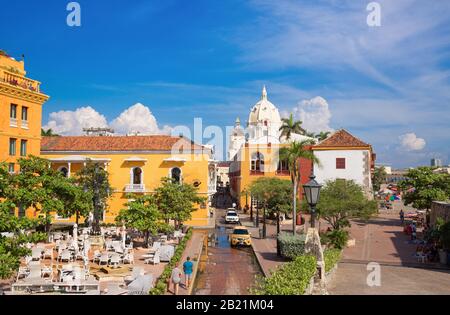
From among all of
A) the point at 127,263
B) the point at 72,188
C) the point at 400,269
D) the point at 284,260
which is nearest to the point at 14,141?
the point at 72,188

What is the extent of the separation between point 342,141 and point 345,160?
220cm

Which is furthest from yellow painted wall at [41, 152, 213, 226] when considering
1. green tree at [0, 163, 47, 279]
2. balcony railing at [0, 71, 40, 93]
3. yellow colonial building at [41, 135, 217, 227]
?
green tree at [0, 163, 47, 279]

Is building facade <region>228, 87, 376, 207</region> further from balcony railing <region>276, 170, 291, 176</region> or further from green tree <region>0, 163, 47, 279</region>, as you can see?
green tree <region>0, 163, 47, 279</region>

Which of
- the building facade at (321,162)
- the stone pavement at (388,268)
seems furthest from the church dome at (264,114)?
the stone pavement at (388,268)

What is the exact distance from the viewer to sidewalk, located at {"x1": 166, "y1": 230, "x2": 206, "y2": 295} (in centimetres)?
1544

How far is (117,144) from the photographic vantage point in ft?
129

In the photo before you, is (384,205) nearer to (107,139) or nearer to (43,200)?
(107,139)

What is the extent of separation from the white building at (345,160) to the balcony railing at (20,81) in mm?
29156

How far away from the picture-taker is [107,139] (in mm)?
40469

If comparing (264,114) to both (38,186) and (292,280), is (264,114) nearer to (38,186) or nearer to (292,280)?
(38,186)

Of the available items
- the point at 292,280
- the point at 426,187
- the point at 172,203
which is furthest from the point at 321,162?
the point at 292,280

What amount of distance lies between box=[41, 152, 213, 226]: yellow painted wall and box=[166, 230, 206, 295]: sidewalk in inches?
198

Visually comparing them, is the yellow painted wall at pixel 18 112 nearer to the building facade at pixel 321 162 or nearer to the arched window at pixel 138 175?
the arched window at pixel 138 175

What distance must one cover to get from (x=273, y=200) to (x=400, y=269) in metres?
15.8
